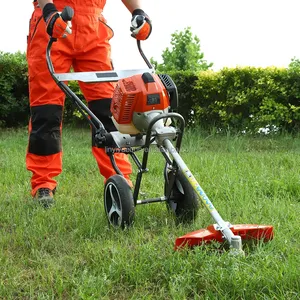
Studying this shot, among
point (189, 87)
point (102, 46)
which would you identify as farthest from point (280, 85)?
point (102, 46)

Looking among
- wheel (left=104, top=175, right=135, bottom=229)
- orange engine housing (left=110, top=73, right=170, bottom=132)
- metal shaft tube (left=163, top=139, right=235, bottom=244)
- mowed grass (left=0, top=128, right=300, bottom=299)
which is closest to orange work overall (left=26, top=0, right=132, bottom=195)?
mowed grass (left=0, top=128, right=300, bottom=299)

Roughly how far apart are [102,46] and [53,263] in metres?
1.67

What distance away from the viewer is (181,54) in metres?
9.01

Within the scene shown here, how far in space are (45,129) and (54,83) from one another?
32 centimetres

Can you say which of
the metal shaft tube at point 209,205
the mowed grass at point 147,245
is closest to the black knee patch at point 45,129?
the mowed grass at point 147,245

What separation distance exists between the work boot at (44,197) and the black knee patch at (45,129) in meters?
0.26

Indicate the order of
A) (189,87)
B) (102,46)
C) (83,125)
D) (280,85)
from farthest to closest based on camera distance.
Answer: (83,125) → (189,87) → (280,85) → (102,46)

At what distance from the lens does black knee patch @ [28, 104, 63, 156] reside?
146 inches

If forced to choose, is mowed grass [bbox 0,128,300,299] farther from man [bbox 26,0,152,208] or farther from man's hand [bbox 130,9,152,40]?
man's hand [bbox 130,9,152,40]

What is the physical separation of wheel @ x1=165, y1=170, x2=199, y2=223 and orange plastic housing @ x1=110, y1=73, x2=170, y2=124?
40 cm

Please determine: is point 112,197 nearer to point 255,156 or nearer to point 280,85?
point 255,156

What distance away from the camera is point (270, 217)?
3.20m

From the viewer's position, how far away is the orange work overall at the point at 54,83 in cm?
361

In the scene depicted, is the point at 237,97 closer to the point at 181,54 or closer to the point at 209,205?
the point at 181,54
